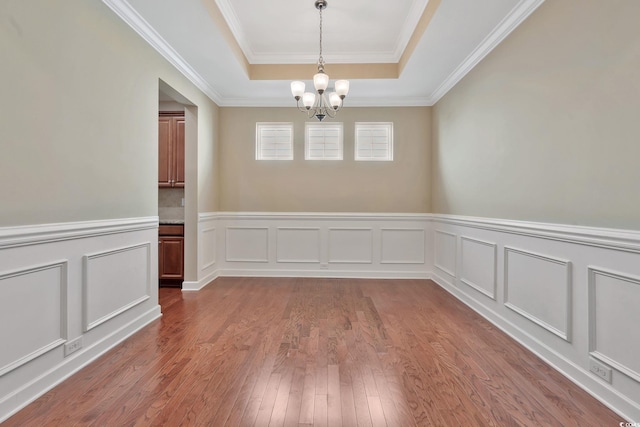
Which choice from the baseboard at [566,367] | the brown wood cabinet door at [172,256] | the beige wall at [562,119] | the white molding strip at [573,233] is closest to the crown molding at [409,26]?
the beige wall at [562,119]

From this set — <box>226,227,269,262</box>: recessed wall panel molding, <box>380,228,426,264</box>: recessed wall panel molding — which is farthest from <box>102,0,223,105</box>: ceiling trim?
<box>380,228,426,264</box>: recessed wall panel molding

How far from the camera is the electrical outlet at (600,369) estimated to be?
2018 millimetres

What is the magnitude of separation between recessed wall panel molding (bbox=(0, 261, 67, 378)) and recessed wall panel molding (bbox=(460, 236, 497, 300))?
3.69 metres

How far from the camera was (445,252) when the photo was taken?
482 cm

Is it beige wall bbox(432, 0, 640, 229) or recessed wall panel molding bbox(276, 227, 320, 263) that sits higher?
beige wall bbox(432, 0, 640, 229)

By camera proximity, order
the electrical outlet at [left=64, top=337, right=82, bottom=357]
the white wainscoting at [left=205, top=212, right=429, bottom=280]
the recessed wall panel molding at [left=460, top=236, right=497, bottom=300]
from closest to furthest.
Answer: the electrical outlet at [left=64, top=337, right=82, bottom=357], the recessed wall panel molding at [left=460, top=236, right=497, bottom=300], the white wainscoting at [left=205, top=212, right=429, bottom=280]

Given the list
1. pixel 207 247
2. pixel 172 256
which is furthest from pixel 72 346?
pixel 207 247

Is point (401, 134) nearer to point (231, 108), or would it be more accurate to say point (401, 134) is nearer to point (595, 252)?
point (231, 108)

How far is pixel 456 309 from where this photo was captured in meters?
3.85

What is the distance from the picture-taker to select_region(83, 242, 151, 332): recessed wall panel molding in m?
2.53

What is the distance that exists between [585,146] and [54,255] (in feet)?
11.8

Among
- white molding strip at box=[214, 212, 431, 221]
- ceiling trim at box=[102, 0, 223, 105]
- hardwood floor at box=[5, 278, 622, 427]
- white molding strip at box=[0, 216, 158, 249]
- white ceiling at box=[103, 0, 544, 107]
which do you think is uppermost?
white ceiling at box=[103, 0, 544, 107]

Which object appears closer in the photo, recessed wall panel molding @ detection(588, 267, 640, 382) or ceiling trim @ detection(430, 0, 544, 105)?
recessed wall panel molding @ detection(588, 267, 640, 382)

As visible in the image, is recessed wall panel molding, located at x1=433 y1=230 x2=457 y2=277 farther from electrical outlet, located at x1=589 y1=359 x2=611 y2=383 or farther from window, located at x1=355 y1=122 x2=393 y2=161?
electrical outlet, located at x1=589 y1=359 x2=611 y2=383
